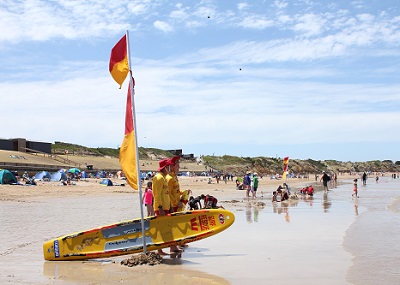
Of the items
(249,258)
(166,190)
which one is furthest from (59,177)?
(249,258)

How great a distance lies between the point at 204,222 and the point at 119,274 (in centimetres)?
212

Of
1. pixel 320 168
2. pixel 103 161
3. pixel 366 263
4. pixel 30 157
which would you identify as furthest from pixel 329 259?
pixel 320 168

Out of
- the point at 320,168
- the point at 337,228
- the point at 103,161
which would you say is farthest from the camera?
the point at 320,168

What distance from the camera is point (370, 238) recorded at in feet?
34.9

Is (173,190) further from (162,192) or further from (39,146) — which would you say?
(39,146)

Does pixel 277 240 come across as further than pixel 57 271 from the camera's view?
Yes

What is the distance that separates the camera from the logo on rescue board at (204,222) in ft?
28.0

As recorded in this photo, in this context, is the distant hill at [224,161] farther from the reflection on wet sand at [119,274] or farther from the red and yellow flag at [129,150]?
the reflection on wet sand at [119,274]

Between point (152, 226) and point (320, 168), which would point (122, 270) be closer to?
point (152, 226)

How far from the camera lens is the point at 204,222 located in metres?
8.59

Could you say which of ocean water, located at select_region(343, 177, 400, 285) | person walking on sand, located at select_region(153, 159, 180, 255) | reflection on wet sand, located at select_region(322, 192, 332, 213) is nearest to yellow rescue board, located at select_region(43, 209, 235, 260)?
person walking on sand, located at select_region(153, 159, 180, 255)

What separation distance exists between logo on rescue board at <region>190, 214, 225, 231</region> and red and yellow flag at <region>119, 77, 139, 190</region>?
4.56 feet

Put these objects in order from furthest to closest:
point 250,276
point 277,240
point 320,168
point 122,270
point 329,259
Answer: point 320,168
point 277,240
point 329,259
point 122,270
point 250,276

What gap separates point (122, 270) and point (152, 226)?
49.0 inches
